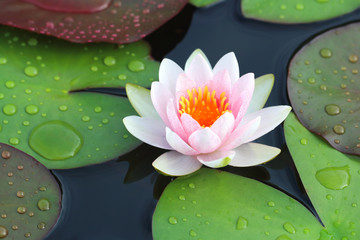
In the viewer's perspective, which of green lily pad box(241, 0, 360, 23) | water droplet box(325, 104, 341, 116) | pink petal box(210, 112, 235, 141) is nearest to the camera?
pink petal box(210, 112, 235, 141)

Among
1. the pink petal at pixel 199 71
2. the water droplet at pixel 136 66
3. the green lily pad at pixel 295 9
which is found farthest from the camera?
the green lily pad at pixel 295 9

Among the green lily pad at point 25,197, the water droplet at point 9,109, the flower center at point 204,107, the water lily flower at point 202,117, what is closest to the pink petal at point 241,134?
the water lily flower at point 202,117

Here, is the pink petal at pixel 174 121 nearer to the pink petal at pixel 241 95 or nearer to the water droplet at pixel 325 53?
the pink petal at pixel 241 95

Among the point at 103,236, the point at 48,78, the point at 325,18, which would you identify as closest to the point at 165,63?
the point at 48,78

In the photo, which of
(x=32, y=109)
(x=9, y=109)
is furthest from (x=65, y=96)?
(x=9, y=109)

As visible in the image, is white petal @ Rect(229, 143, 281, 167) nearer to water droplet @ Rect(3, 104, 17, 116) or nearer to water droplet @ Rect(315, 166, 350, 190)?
water droplet @ Rect(315, 166, 350, 190)

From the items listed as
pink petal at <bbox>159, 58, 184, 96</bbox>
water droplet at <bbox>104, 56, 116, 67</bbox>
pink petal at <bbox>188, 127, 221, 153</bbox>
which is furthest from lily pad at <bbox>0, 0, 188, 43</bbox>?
pink petal at <bbox>188, 127, 221, 153</bbox>
